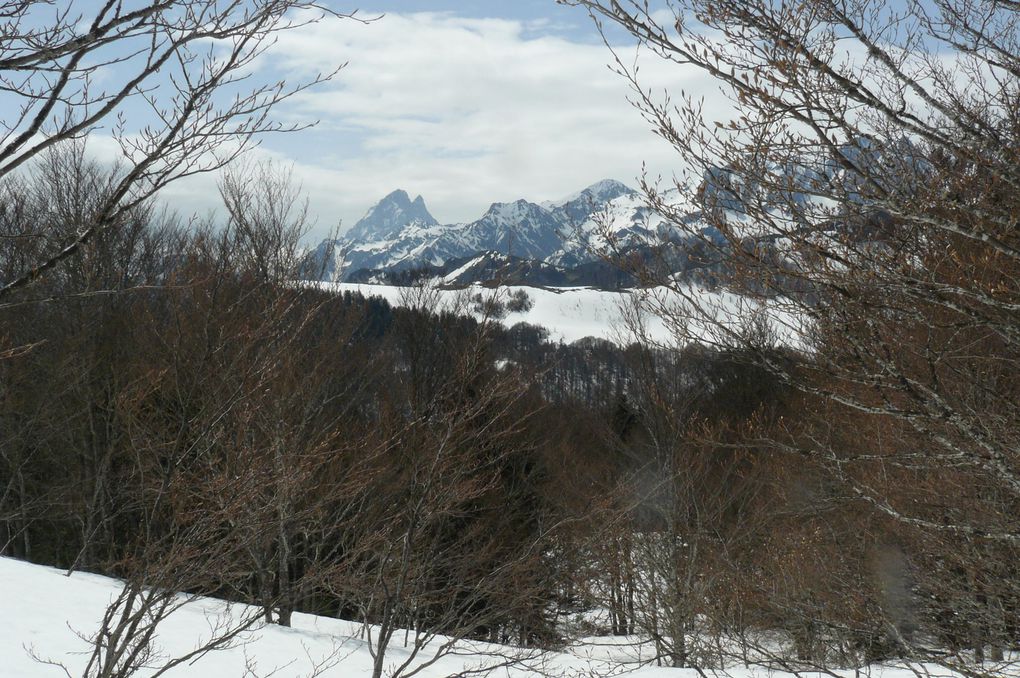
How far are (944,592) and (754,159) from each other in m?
6.99

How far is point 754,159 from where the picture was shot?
3.91 m

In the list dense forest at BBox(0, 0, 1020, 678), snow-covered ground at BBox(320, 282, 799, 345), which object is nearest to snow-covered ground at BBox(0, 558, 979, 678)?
dense forest at BBox(0, 0, 1020, 678)

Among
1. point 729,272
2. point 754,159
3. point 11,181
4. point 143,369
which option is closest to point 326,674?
point 143,369

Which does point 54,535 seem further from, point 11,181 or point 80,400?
point 11,181

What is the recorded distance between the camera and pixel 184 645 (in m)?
10.1

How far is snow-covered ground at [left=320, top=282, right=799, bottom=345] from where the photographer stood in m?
4.66

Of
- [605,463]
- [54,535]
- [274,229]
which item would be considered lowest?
[54,535]

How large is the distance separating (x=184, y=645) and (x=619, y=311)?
8.30 meters

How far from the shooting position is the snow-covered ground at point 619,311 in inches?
183

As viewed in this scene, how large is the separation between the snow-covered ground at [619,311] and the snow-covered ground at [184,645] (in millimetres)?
4644

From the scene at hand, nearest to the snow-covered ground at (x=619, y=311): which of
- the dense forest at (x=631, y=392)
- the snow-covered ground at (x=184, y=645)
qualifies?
the dense forest at (x=631, y=392)

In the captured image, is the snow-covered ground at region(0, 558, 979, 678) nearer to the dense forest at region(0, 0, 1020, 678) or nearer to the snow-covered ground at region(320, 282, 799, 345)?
the dense forest at region(0, 0, 1020, 678)

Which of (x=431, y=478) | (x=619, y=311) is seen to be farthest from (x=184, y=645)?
(x=619, y=311)

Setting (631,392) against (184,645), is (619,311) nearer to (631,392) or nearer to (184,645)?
(631,392)
